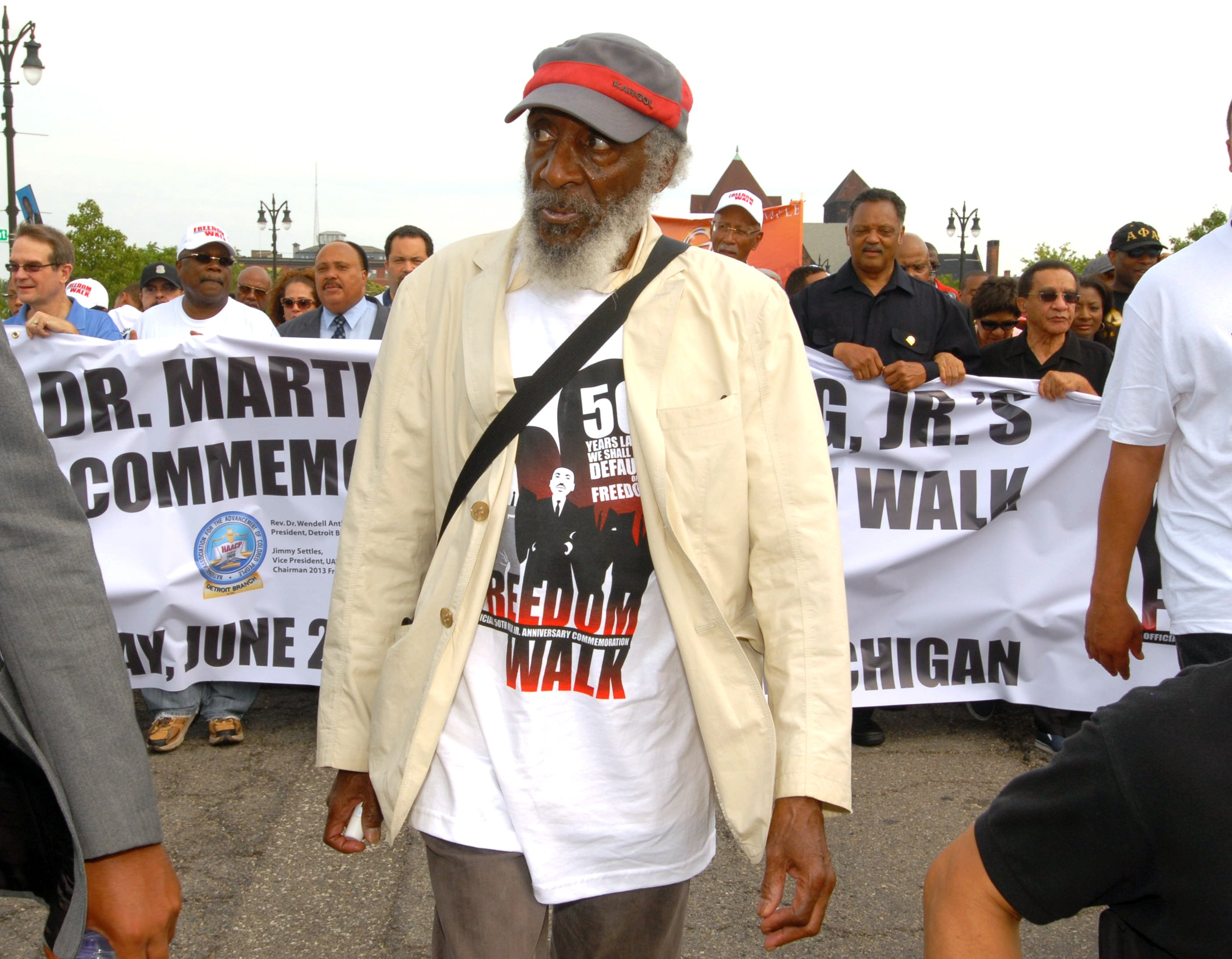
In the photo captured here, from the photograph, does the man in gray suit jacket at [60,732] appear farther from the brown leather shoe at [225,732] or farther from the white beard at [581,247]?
the brown leather shoe at [225,732]

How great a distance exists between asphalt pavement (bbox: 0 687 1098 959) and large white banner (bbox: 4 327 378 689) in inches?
16.6

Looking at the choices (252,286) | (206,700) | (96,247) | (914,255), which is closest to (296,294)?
(252,286)

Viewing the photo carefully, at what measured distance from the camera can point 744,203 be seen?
6281 millimetres

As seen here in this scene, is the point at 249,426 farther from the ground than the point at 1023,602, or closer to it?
farther from the ground

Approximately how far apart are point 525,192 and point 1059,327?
3.70 meters

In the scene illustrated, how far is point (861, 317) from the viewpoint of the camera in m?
5.02

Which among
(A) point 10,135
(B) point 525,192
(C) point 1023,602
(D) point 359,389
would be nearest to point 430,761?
(B) point 525,192

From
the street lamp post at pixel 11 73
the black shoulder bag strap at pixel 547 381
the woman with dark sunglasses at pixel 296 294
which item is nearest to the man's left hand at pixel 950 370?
the black shoulder bag strap at pixel 547 381

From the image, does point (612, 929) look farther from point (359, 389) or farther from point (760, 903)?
point (359, 389)

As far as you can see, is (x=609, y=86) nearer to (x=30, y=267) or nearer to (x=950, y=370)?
(x=950, y=370)

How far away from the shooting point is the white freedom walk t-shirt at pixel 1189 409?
256cm

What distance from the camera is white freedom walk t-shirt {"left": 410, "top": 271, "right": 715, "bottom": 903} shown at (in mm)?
1957

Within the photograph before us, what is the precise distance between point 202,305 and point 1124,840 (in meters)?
5.74

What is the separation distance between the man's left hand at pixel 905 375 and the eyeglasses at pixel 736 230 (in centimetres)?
174
